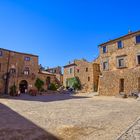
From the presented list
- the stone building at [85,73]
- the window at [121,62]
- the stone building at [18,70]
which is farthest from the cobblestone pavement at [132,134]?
the stone building at [85,73]

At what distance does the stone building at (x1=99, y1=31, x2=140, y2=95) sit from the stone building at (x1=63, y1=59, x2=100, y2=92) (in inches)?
343

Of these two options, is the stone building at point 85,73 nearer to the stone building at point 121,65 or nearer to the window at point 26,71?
the stone building at point 121,65

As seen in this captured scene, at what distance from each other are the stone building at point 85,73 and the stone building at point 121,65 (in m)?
8.70

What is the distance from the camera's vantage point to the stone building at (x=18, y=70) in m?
→ 33.8

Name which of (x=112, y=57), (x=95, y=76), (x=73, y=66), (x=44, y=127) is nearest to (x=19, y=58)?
(x=73, y=66)

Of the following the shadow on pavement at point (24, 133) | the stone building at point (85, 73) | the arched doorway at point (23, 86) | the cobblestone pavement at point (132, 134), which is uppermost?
the stone building at point (85, 73)

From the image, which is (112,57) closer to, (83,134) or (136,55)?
(136,55)

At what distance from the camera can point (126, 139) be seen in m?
5.55

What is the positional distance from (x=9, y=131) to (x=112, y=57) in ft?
80.1

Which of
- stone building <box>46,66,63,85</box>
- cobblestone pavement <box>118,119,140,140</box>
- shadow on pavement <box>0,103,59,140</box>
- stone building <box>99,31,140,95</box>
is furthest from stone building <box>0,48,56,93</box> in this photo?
cobblestone pavement <box>118,119,140,140</box>

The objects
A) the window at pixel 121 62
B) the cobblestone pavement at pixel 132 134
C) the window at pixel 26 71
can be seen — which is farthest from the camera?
the window at pixel 26 71

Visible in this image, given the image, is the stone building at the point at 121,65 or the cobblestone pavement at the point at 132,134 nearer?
the cobblestone pavement at the point at 132,134

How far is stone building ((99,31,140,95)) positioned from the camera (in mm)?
25531

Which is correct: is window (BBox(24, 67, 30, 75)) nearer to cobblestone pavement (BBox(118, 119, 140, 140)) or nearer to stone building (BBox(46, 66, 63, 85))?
stone building (BBox(46, 66, 63, 85))
